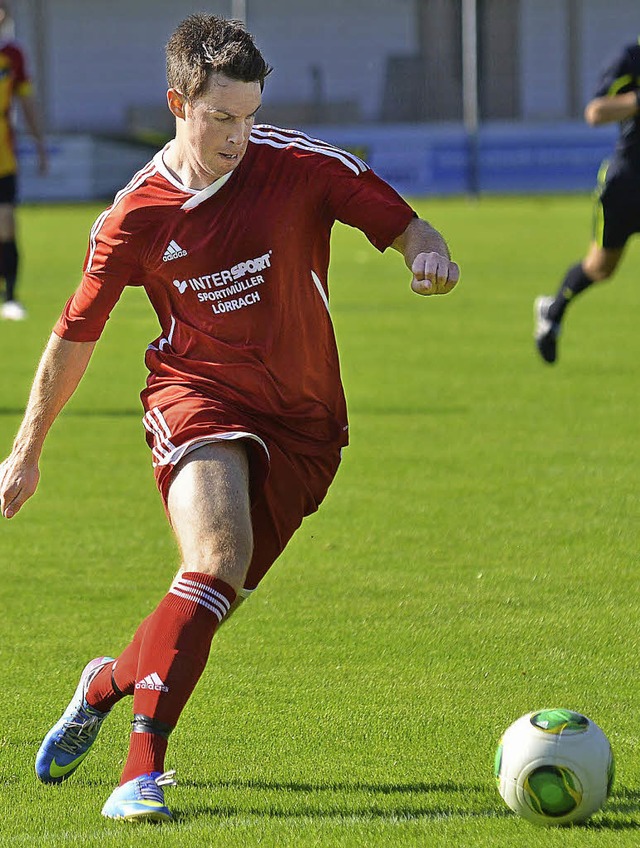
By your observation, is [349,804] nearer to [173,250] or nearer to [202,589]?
[202,589]

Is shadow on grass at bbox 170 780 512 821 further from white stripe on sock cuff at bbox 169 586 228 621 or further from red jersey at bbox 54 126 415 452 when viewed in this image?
red jersey at bbox 54 126 415 452

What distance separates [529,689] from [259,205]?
5.42ft

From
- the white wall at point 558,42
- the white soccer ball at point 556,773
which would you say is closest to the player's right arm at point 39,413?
the white soccer ball at point 556,773

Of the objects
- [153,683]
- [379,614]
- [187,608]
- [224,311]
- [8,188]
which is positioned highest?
[224,311]

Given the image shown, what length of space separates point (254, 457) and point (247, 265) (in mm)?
489

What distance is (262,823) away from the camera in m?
3.82

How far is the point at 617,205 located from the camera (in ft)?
33.8

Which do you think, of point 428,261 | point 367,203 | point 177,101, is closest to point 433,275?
point 428,261

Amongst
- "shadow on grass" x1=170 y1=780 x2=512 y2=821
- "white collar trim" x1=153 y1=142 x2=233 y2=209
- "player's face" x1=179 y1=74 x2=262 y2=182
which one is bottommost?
"shadow on grass" x1=170 y1=780 x2=512 y2=821

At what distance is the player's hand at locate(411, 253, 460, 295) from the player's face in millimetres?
552

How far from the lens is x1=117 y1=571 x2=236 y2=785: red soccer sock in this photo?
375 centimetres

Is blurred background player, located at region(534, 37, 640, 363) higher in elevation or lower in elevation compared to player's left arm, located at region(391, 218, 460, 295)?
lower

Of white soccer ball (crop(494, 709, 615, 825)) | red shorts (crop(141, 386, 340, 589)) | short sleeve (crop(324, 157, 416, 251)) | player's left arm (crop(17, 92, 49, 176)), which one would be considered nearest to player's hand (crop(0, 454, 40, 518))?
red shorts (crop(141, 386, 340, 589))

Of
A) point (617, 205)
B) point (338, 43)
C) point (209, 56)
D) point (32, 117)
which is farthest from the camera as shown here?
point (338, 43)
